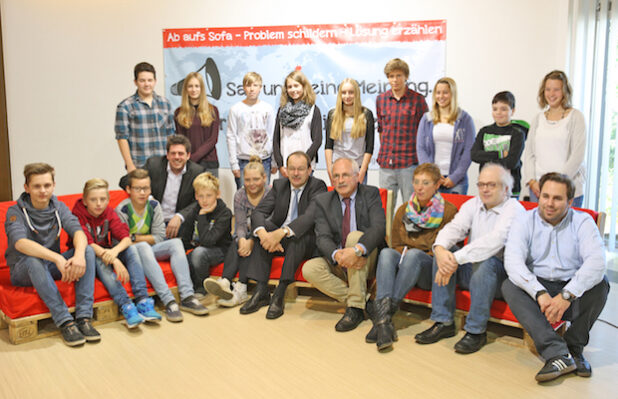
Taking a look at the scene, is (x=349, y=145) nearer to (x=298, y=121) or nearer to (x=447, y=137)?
(x=298, y=121)

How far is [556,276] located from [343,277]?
1274mm

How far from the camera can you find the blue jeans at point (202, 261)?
12.3 ft

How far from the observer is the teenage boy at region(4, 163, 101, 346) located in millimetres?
3016

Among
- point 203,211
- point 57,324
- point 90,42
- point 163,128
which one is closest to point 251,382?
point 57,324

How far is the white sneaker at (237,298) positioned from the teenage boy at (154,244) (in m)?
0.17

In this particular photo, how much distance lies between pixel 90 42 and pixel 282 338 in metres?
4.57

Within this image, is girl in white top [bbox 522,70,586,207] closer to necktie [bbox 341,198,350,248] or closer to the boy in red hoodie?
necktie [bbox 341,198,350,248]

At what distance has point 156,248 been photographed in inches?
144

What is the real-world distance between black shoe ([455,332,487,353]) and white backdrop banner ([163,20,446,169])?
9.45 ft

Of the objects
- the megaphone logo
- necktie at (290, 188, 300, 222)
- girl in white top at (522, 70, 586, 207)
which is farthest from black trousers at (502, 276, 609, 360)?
the megaphone logo

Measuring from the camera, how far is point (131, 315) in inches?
126

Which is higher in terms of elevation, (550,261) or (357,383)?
(550,261)

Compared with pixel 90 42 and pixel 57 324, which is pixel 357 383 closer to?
pixel 57 324

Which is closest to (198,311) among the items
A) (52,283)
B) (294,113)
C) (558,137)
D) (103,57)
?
(52,283)
